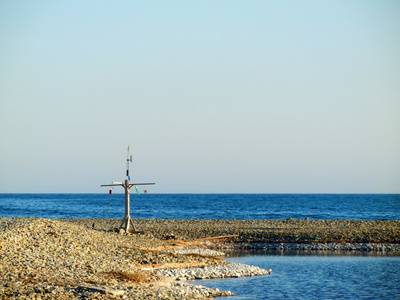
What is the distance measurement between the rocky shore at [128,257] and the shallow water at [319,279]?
1.43m

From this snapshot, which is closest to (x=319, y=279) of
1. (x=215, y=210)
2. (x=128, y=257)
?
(x=128, y=257)

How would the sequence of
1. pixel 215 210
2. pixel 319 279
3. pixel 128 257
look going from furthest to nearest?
pixel 215 210 < pixel 128 257 < pixel 319 279

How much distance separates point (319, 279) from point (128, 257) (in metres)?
9.16

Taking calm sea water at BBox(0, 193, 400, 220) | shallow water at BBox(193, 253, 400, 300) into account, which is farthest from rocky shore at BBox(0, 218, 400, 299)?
calm sea water at BBox(0, 193, 400, 220)

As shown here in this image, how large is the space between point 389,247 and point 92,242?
19.2 m

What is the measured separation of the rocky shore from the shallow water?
143 centimetres

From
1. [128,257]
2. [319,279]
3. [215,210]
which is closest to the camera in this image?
[319,279]

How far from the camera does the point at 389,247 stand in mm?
32656

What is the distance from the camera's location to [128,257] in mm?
24344

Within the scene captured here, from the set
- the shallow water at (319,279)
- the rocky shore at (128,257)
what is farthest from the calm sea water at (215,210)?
the shallow water at (319,279)

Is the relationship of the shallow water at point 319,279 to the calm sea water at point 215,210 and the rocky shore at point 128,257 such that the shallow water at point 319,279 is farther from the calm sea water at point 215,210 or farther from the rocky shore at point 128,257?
the calm sea water at point 215,210

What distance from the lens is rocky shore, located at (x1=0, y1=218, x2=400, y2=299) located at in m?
16.3

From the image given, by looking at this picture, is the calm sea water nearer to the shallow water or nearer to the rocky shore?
the rocky shore

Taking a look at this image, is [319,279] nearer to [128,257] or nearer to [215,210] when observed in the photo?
[128,257]
